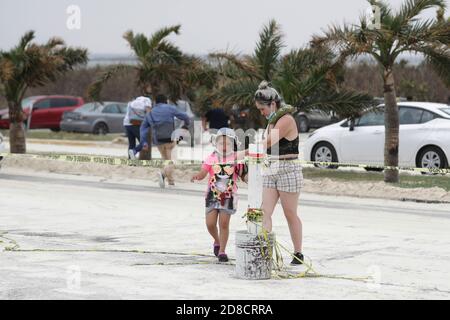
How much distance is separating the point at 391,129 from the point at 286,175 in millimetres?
8960

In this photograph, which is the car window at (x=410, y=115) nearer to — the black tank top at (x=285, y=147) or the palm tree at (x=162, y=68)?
the palm tree at (x=162, y=68)

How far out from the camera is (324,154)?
2298 centimetres

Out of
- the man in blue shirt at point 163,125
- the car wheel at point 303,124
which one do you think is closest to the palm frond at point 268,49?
the man in blue shirt at point 163,125

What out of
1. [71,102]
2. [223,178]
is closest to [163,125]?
[223,178]

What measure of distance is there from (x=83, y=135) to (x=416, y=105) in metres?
17.4

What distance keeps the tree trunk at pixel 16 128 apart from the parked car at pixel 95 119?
12.1m

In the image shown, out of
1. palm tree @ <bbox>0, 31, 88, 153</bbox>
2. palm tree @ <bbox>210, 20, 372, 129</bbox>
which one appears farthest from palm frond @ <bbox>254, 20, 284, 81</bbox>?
palm tree @ <bbox>0, 31, 88, 153</bbox>

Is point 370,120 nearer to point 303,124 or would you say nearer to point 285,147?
point 285,147

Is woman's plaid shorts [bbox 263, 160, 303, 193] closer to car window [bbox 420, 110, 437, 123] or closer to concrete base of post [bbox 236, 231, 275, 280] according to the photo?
concrete base of post [bbox 236, 231, 275, 280]

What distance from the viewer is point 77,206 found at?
16.6 meters

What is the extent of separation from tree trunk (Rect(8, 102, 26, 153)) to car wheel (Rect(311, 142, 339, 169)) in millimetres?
7318

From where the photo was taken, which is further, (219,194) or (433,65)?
(433,65)
